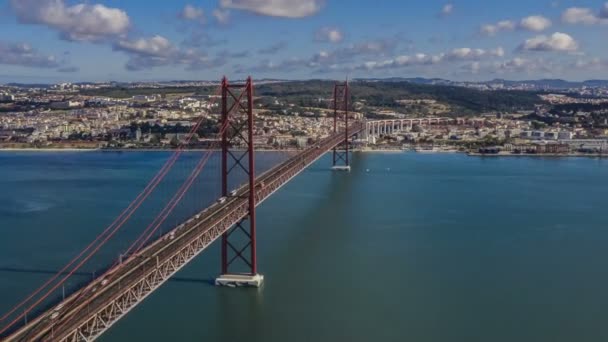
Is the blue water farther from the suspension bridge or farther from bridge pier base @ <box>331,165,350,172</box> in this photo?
bridge pier base @ <box>331,165,350,172</box>

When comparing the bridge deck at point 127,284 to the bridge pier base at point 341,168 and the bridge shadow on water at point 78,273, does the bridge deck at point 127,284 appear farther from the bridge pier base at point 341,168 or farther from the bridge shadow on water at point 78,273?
the bridge pier base at point 341,168

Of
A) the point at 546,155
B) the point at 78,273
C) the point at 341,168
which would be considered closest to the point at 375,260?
the point at 78,273

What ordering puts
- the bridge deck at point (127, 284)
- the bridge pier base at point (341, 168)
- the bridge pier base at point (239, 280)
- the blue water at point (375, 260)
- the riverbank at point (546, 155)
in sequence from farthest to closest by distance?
1. the riverbank at point (546, 155)
2. the bridge pier base at point (341, 168)
3. the bridge pier base at point (239, 280)
4. the blue water at point (375, 260)
5. the bridge deck at point (127, 284)

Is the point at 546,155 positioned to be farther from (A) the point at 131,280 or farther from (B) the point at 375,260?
(A) the point at 131,280

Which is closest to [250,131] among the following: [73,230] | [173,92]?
[73,230]

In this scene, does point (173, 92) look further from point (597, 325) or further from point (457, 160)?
point (597, 325)

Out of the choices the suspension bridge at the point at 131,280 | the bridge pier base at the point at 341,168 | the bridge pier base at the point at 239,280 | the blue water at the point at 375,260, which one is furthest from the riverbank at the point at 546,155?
the bridge pier base at the point at 239,280

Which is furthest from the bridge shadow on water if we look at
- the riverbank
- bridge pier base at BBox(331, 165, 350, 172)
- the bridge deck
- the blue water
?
the riverbank
